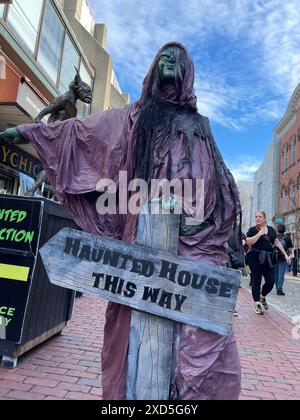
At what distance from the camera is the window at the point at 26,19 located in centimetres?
888

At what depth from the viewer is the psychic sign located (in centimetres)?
153

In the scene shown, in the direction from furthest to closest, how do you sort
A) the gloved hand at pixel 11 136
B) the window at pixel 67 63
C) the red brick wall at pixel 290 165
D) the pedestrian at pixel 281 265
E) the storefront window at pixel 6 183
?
the red brick wall at pixel 290 165 < the window at pixel 67 63 < the pedestrian at pixel 281 265 < the storefront window at pixel 6 183 < the gloved hand at pixel 11 136

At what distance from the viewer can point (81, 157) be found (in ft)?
6.43

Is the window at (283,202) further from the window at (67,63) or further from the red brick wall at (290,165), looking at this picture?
the window at (67,63)

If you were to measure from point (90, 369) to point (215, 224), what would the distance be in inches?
93.5

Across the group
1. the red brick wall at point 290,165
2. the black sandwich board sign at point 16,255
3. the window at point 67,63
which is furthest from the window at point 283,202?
the black sandwich board sign at point 16,255

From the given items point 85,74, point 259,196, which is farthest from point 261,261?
point 259,196

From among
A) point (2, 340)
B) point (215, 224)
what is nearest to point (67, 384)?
point (2, 340)

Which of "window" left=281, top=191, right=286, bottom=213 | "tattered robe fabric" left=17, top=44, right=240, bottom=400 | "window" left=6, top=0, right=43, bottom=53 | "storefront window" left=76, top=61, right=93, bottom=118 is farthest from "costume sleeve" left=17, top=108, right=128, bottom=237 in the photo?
"window" left=281, top=191, right=286, bottom=213

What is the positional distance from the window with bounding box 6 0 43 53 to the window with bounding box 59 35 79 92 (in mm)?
2568

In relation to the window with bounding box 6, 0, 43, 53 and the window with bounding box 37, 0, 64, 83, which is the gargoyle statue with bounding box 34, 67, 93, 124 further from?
the window with bounding box 37, 0, 64, 83

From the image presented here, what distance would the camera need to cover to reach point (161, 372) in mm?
1544

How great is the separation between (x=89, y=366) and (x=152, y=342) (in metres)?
Answer: 2.30
